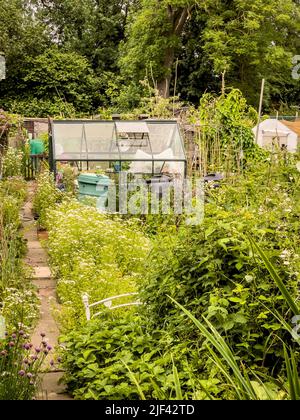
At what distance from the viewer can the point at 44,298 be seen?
601 cm

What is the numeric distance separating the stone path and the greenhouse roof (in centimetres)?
128

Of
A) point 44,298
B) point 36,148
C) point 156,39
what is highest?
point 156,39

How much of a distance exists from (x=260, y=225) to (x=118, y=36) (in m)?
25.1

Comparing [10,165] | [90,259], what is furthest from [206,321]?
[10,165]

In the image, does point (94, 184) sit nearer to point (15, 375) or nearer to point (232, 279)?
point (232, 279)

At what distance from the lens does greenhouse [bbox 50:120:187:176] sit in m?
10.3

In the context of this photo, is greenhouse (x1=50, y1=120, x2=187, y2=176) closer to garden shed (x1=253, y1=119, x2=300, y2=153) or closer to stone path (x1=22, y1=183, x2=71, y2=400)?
stone path (x1=22, y1=183, x2=71, y2=400)

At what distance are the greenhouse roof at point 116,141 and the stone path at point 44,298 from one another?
50.5 inches

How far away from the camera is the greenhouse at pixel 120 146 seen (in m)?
10.3

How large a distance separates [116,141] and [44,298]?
5.17 metres

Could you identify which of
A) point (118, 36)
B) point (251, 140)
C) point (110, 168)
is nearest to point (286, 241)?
point (110, 168)
